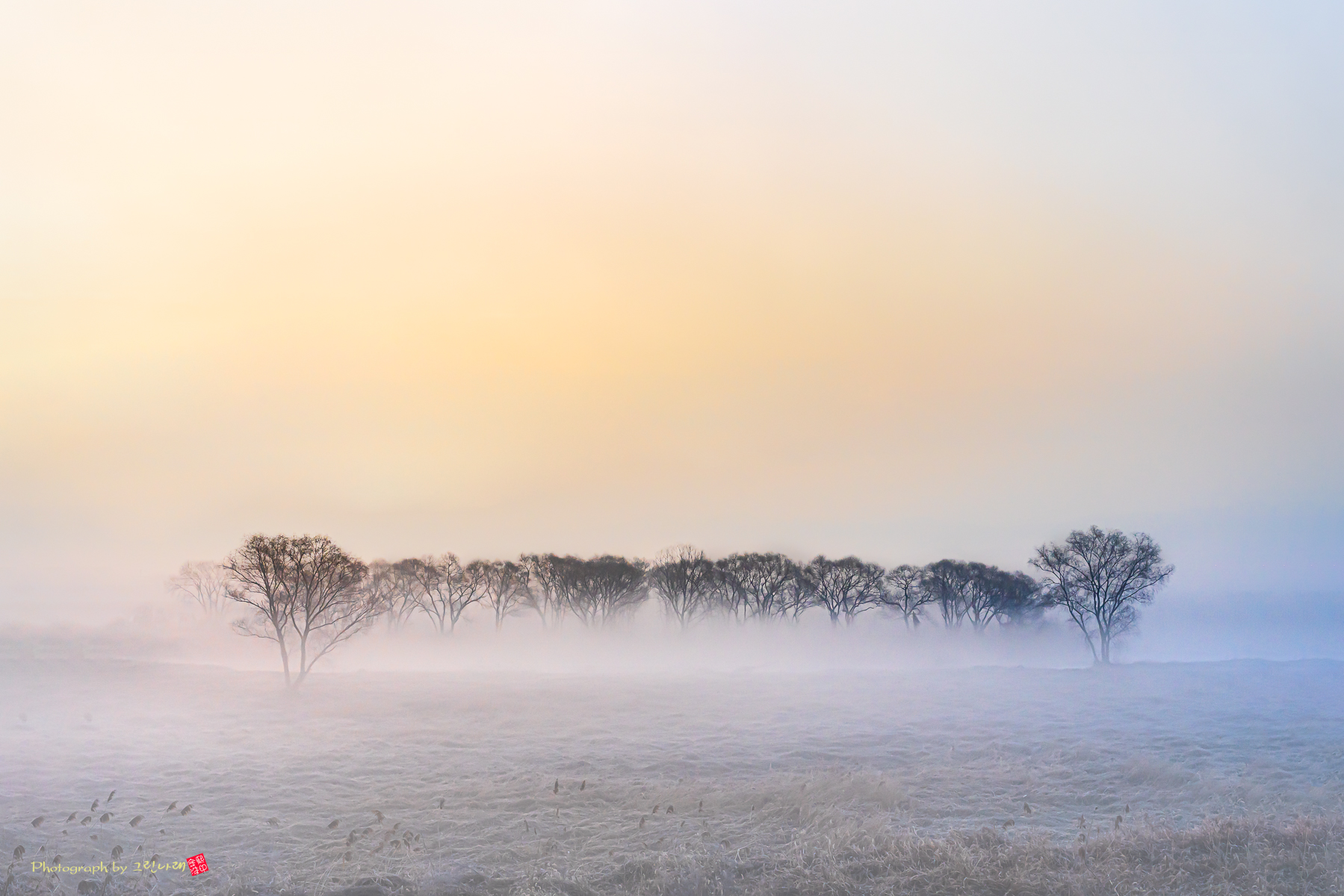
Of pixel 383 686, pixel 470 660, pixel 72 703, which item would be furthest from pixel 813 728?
pixel 470 660

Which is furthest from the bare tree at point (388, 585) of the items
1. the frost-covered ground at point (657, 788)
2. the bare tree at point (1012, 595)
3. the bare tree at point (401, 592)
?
the bare tree at point (1012, 595)

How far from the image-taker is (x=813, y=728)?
34844 millimetres

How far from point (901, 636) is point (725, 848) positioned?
273 ft

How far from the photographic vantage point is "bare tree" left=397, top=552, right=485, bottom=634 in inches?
→ 3450

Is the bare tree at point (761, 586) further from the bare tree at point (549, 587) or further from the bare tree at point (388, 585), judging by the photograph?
the bare tree at point (388, 585)

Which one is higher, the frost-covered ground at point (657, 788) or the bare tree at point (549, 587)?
the bare tree at point (549, 587)

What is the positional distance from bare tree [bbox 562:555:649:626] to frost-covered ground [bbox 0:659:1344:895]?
4525 centimetres

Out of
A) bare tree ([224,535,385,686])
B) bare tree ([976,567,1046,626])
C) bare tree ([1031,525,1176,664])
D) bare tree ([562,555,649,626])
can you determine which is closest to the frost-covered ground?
bare tree ([224,535,385,686])

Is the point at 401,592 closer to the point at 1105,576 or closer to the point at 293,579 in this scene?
the point at 293,579

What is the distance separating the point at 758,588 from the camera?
9750 centimetres

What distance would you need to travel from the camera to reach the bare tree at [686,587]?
9650 centimetres

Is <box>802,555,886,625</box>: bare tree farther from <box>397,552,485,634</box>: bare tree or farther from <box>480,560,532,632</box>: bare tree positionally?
<box>397,552,485,634</box>: bare tree

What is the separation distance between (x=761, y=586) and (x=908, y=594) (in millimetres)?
18843

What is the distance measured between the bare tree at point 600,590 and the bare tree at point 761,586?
41.5 ft
